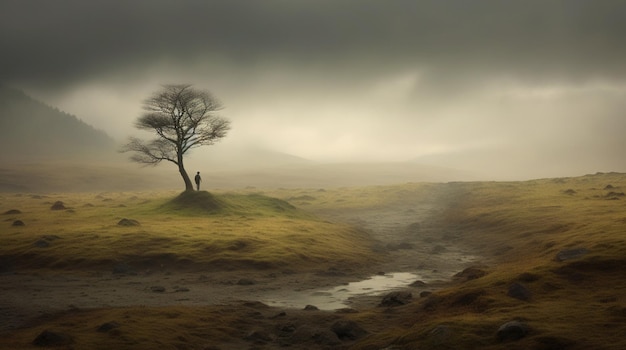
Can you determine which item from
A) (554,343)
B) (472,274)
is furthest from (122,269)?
(554,343)

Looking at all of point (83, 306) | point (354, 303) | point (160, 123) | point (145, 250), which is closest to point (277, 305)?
point (354, 303)

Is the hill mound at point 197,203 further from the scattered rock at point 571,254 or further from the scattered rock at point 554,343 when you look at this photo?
the scattered rock at point 554,343

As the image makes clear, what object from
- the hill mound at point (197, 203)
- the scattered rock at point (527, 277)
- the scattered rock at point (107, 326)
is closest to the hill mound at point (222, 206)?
the hill mound at point (197, 203)

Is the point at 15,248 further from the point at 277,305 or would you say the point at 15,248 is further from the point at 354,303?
the point at 354,303

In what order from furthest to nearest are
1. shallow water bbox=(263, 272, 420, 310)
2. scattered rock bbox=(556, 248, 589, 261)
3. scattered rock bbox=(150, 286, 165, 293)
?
scattered rock bbox=(150, 286, 165, 293) → scattered rock bbox=(556, 248, 589, 261) → shallow water bbox=(263, 272, 420, 310)

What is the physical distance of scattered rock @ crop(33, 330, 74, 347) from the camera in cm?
1902

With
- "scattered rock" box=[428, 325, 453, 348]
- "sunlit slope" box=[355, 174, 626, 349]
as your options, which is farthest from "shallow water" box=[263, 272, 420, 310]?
"scattered rock" box=[428, 325, 453, 348]

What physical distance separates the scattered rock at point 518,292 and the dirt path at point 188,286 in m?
7.75

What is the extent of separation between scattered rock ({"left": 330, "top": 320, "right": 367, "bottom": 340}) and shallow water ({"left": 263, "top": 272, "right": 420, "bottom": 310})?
4881 millimetres

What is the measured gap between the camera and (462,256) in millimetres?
47469

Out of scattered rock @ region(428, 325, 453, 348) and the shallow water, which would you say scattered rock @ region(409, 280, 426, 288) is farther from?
scattered rock @ region(428, 325, 453, 348)

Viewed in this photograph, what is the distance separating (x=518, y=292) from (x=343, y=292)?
36.7 feet

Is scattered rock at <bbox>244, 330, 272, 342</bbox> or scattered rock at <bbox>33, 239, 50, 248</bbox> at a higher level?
scattered rock at <bbox>33, 239, 50, 248</bbox>

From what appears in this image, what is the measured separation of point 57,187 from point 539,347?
7923 inches
